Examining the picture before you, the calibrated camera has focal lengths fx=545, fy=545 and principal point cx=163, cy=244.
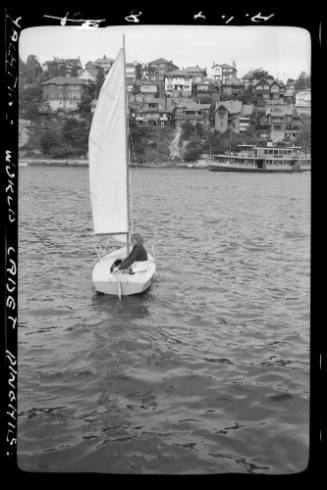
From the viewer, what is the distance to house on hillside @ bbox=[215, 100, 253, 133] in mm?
8359

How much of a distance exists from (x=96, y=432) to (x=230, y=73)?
188 inches

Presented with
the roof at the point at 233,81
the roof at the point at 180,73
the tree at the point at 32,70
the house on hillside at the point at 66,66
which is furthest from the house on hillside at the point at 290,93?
the tree at the point at 32,70

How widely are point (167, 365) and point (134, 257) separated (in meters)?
4.37

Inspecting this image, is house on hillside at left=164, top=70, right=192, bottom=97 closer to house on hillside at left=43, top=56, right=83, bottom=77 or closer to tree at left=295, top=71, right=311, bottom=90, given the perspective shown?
house on hillside at left=43, top=56, right=83, bottom=77

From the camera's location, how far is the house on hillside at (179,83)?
23.5 ft

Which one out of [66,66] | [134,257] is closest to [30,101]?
[66,66]

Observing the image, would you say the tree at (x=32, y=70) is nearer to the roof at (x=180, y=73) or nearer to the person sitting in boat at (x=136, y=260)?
A: the roof at (x=180, y=73)

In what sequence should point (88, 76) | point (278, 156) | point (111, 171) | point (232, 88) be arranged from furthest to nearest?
point (278, 156) → point (111, 171) → point (88, 76) → point (232, 88)

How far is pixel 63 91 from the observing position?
782cm

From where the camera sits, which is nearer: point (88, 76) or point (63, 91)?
point (63, 91)

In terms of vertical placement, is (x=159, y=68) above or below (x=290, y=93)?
above

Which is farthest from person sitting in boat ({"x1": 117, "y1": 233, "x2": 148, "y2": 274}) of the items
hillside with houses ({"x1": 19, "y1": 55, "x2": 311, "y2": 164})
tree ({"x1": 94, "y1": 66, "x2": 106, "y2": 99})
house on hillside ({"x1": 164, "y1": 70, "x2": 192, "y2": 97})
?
house on hillside ({"x1": 164, "y1": 70, "x2": 192, "y2": 97})

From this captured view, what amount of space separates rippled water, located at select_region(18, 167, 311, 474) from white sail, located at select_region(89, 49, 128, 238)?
4.73 feet

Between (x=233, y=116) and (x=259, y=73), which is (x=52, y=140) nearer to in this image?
(x=233, y=116)
